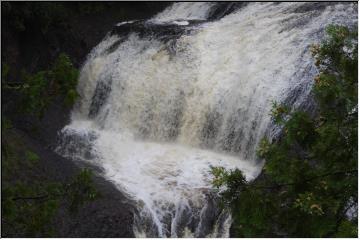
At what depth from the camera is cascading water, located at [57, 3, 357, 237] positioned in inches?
481

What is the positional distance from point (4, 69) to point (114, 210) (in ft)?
18.6

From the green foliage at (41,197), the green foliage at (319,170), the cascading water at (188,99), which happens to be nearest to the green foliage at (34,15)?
the cascading water at (188,99)

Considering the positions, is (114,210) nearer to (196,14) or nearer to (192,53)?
(192,53)

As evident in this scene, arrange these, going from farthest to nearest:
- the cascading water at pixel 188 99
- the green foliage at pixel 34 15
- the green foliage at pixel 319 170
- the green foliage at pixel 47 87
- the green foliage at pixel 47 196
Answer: the green foliage at pixel 34 15, the cascading water at pixel 188 99, the green foliage at pixel 47 196, the green foliage at pixel 319 170, the green foliage at pixel 47 87

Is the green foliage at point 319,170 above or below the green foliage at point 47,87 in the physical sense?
below

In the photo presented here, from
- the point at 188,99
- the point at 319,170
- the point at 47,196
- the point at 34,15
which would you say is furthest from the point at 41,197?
the point at 34,15

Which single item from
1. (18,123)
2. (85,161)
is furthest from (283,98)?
(18,123)

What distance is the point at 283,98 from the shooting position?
13977 millimetres

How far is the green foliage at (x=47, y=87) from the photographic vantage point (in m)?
5.90

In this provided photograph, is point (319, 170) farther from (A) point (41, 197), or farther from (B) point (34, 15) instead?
(B) point (34, 15)

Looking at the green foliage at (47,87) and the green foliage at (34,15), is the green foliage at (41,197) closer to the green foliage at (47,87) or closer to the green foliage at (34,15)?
the green foliage at (47,87)

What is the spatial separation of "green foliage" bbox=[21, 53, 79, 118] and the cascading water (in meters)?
5.40

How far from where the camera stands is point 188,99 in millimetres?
15805

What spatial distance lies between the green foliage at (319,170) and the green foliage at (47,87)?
1727 millimetres
